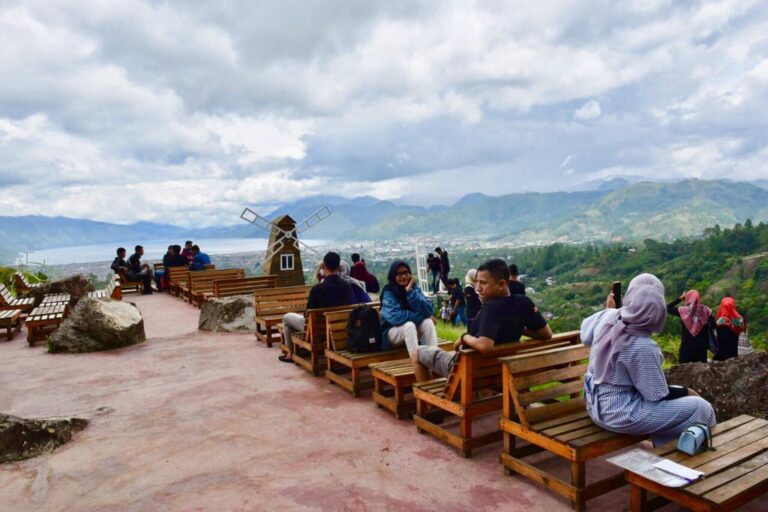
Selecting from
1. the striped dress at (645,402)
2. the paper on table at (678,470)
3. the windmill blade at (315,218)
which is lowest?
the paper on table at (678,470)

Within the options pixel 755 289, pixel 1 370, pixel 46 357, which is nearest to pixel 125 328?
pixel 46 357

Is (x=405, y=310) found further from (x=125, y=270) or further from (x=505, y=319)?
(x=125, y=270)

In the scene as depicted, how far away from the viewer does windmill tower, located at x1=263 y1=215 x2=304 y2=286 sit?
22.7 m

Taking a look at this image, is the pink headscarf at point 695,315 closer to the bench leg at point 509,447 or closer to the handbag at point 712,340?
the handbag at point 712,340

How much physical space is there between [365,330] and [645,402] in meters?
3.26

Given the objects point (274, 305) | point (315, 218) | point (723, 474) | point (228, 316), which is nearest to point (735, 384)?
point (723, 474)

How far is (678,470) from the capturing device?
3.04m

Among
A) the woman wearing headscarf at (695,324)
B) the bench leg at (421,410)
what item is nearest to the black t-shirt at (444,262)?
the woman wearing headscarf at (695,324)

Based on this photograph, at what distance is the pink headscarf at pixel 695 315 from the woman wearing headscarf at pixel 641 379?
477cm

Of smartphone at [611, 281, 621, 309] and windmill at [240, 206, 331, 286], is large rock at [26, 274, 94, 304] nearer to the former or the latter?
windmill at [240, 206, 331, 286]

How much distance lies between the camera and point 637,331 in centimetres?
351

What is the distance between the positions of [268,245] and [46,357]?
48.8 feet

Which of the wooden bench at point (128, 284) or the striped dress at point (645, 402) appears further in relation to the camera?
the wooden bench at point (128, 284)

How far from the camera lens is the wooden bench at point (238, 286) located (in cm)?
1263
